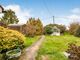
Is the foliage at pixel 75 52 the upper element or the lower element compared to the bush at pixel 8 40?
lower

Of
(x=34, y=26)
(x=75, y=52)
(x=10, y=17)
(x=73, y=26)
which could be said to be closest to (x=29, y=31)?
(x=34, y=26)

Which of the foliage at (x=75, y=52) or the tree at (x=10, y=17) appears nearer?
the foliage at (x=75, y=52)

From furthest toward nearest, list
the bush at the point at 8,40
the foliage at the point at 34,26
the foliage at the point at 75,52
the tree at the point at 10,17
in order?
the tree at the point at 10,17 < the foliage at the point at 34,26 < the bush at the point at 8,40 < the foliage at the point at 75,52

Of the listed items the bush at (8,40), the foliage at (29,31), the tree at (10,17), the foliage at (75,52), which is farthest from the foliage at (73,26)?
the foliage at (75,52)

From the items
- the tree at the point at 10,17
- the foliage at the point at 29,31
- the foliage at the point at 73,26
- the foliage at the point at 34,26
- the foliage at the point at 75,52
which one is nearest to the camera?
the foliage at the point at 75,52

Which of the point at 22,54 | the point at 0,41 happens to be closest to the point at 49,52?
the point at 22,54

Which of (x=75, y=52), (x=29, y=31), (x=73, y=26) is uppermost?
(x=73, y=26)

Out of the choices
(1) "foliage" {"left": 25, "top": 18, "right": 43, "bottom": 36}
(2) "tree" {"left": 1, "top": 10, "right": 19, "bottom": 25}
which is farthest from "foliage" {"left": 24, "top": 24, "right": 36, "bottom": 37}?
(2) "tree" {"left": 1, "top": 10, "right": 19, "bottom": 25}

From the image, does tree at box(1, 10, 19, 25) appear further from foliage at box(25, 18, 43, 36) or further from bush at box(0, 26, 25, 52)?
bush at box(0, 26, 25, 52)

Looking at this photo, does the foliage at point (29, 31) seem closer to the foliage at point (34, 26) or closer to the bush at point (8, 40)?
the foliage at point (34, 26)

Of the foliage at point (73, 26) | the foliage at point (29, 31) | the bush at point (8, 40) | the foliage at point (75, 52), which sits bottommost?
the foliage at point (75, 52)

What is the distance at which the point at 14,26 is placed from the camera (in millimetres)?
60156

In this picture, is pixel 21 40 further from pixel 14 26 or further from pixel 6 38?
pixel 14 26

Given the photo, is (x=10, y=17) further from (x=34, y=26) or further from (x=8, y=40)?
(x=8, y=40)
